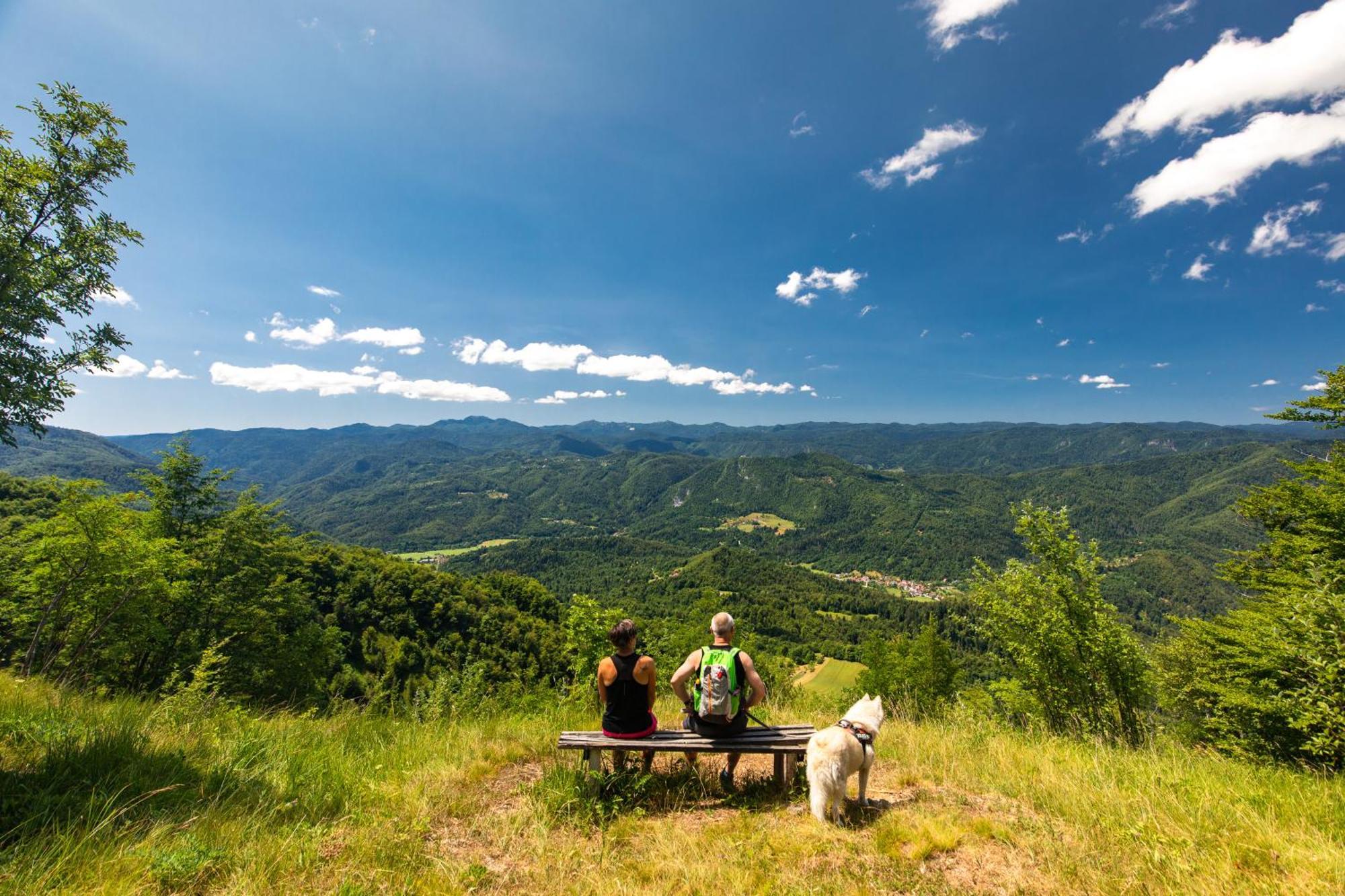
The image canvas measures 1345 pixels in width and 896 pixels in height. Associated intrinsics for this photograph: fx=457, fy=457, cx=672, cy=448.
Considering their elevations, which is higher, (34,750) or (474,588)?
(34,750)

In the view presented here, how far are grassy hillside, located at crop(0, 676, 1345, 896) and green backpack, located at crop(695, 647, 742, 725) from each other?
0.75 meters

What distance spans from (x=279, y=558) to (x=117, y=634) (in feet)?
20.3

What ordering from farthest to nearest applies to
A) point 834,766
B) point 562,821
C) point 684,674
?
point 684,674 < point 562,821 < point 834,766

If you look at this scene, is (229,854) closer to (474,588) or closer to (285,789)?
(285,789)

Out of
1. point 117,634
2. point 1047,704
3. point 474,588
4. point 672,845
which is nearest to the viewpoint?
point 672,845

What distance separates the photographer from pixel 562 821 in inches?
161

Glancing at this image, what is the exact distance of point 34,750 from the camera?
3.72 meters

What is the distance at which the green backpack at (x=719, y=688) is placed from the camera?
4863mm

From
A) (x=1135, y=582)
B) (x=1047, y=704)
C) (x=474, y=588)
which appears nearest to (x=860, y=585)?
(x=1135, y=582)

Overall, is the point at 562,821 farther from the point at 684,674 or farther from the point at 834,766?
the point at 834,766

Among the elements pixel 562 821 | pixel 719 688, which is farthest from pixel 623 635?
pixel 562 821

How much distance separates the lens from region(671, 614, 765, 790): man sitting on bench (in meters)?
4.88

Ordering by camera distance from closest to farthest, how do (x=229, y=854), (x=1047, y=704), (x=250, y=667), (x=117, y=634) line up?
(x=229, y=854) → (x=117, y=634) → (x=1047, y=704) → (x=250, y=667)

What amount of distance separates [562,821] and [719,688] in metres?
1.86
